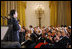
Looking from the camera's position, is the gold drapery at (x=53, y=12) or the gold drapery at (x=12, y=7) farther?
the gold drapery at (x=53, y=12)

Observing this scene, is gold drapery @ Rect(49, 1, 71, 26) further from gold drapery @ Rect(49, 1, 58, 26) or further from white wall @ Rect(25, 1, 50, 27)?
white wall @ Rect(25, 1, 50, 27)

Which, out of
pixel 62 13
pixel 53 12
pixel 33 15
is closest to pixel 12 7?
pixel 62 13

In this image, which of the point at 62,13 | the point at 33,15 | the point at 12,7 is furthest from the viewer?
the point at 33,15

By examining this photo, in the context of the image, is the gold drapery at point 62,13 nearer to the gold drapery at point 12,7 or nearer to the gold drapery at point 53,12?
the gold drapery at point 53,12

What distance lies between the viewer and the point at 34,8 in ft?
65.5

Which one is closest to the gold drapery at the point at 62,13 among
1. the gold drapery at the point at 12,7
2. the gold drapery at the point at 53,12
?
the gold drapery at the point at 53,12

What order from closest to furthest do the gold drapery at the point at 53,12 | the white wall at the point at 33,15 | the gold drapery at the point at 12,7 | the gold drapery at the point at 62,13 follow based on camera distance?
the gold drapery at the point at 12,7
the gold drapery at the point at 62,13
the gold drapery at the point at 53,12
the white wall at the point at 33,15

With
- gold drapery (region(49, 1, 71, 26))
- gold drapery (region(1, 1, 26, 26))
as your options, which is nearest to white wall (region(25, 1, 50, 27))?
gold drapery (region(1, 1, 26, 26))

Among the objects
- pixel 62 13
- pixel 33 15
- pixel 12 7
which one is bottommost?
pixel 33 15

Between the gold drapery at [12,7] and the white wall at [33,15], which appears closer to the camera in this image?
the gold drapery at [12,7]

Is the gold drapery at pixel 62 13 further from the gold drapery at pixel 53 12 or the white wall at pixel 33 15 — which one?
the white wall at pixel 33 15

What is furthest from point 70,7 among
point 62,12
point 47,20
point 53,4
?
point 47,20

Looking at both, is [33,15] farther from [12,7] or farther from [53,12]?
[12,7]

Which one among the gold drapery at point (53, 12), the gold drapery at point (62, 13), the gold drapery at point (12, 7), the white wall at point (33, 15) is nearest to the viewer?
the gold drapery at point (12, 7)
